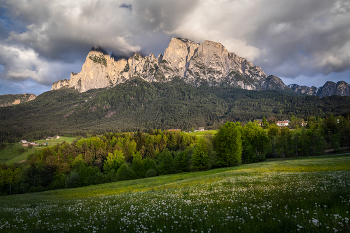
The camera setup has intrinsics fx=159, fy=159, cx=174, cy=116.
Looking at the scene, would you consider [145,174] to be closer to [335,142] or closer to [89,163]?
[89,163]

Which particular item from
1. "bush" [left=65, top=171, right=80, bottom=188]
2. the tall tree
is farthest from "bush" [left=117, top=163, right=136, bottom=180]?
the tall tree

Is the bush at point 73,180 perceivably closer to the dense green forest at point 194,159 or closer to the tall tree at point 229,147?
the dense green forest at point 194,159

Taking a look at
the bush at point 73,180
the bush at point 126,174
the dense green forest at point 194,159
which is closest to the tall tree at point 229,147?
the dense green forest at point 194,159

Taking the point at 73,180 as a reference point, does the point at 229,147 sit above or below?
above

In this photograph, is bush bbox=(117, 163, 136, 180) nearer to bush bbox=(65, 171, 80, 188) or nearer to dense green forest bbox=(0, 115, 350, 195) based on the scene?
dense green forest bbox=(0, 115, 350, 195)

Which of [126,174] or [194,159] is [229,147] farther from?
[126,174]

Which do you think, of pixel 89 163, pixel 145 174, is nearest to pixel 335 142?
pixel 145 174

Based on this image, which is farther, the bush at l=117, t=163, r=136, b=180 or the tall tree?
the bush at l=117, t=163, r=136, b=180

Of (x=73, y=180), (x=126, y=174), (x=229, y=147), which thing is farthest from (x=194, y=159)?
(x=73, y=180)

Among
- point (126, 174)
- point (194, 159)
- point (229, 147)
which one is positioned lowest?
point (126, 174)

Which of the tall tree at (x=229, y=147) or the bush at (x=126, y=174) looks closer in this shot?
the tall tree at (x=229, y=147)

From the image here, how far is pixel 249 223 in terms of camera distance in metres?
4.75

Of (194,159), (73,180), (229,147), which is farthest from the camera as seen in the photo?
(73,180)

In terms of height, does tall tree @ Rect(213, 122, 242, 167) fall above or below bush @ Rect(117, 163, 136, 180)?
above
